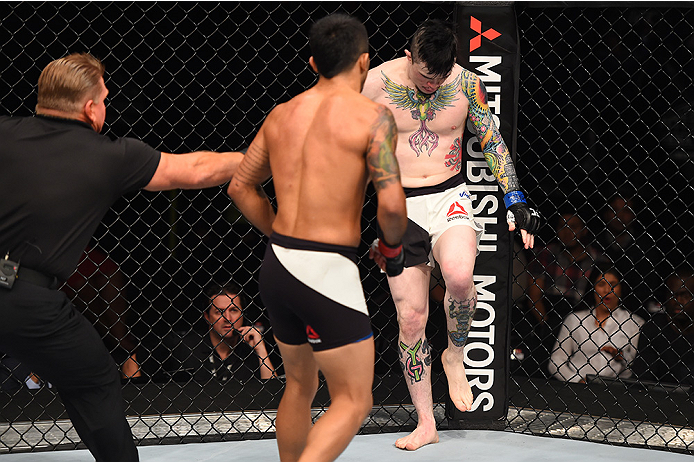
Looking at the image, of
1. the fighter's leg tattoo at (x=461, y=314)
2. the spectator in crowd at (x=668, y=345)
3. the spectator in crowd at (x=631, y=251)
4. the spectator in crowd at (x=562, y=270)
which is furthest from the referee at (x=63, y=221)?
the spectator in crowd at (x=631, y=251)

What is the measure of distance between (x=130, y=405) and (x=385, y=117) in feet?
6.46

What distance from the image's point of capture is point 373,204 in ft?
14.8

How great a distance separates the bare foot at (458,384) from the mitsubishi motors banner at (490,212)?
0.12 meters

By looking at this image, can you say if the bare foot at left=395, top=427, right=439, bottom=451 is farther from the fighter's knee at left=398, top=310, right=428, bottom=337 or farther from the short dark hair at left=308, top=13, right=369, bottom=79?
the short dark hair at left=308, top=13, right=369, bottom=79

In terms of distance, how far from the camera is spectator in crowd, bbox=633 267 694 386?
3.94 meters

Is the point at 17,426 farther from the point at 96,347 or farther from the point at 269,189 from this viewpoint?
the point at 269,189

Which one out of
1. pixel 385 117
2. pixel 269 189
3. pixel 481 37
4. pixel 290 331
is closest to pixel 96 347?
pixel 290 331

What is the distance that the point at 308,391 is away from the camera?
2086mm

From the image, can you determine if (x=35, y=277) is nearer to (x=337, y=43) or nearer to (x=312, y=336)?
(x=312, y=336)

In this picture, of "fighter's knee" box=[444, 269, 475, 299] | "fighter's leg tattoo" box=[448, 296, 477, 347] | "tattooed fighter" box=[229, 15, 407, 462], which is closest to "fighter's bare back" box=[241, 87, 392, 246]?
"tattooed fighter" box=[229, 15, 407, 462]

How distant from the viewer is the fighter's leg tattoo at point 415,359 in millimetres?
2850

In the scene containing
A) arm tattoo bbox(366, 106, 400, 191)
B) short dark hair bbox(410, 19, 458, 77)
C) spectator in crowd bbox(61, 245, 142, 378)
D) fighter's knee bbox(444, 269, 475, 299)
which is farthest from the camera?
spectator in crowd bbox(61, 245, 142, 378)

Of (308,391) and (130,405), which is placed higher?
(308,391)

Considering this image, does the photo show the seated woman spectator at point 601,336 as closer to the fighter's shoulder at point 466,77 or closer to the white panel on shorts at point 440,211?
the white panel on shorts at point 440,211
